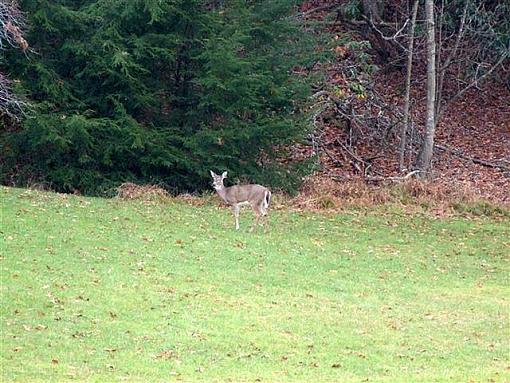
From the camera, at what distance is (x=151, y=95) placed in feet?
90.6

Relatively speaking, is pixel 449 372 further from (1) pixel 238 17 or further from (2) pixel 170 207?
(1) pixel 238 17

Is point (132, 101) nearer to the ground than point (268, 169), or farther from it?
farther from it

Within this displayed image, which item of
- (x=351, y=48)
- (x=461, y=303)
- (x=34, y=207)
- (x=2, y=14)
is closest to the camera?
(x=461, y=303)

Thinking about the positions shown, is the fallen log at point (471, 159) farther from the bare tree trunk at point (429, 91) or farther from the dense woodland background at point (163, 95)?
the bare tree trunk at point (429, 91)

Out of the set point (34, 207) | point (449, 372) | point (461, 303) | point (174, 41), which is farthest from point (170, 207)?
point (449, 372)

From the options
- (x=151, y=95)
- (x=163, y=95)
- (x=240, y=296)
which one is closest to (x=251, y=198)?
(x=240, y=296)

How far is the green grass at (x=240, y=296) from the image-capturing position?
11.7 metres

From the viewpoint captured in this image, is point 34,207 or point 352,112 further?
point 352,112

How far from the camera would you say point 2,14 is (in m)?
23.6

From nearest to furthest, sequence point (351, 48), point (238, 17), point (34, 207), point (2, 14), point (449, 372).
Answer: point (449, 372), point (34, 207), point (2, 14), point (238, 17), point (351, 48)

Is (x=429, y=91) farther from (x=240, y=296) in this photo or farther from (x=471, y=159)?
(x=240, y=296)

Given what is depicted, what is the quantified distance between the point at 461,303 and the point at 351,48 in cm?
1774

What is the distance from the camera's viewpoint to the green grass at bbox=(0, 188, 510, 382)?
1166 centimetres

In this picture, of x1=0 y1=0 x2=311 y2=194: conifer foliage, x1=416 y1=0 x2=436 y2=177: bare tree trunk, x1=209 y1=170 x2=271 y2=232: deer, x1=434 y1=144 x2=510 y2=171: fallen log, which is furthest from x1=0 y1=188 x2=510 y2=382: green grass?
x1=434 y1=144 x2=510 y2=171: fallen log
